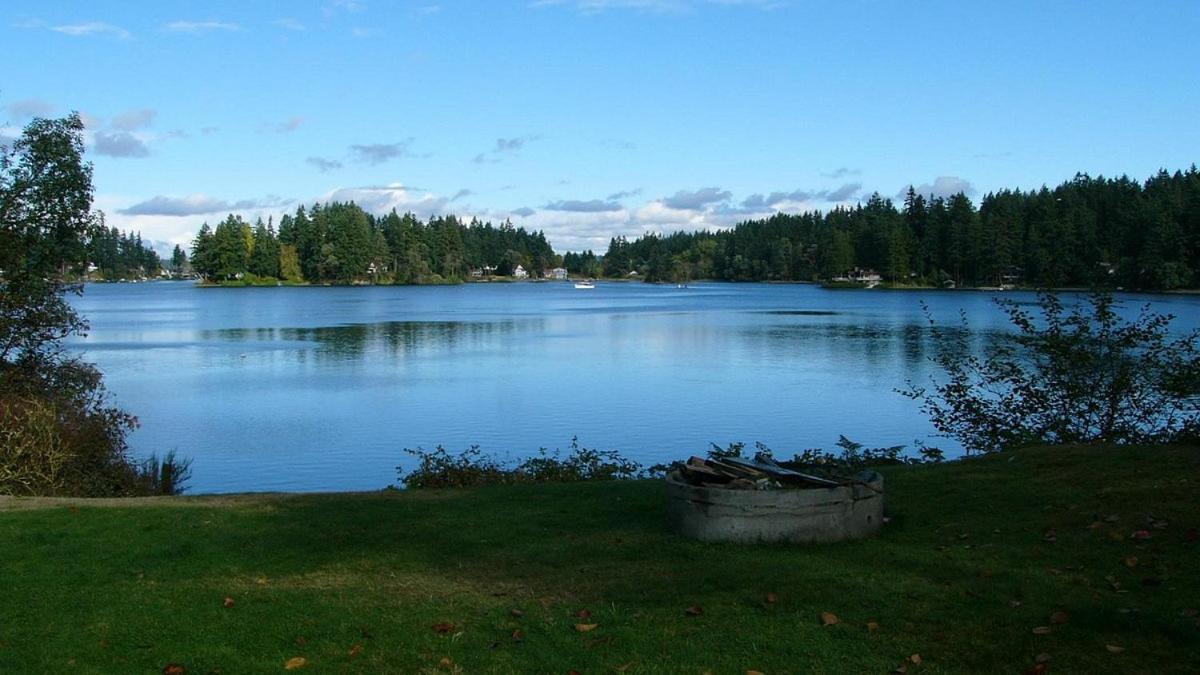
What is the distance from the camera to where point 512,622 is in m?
7.05

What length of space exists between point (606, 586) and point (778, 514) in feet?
6.74

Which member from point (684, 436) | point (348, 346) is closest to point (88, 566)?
point (684, 436)

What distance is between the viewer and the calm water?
23.7 meters

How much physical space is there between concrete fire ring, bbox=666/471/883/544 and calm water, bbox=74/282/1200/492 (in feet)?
37.3

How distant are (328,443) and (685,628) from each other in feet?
62.0

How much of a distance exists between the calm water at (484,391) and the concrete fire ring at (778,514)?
1138 centimetres

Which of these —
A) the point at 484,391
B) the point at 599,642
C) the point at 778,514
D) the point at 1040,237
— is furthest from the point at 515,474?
the point at 1040,237

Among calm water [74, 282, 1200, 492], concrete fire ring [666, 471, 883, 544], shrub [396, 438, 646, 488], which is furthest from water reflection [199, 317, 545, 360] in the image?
concrete fire ring [666, 471, 883, 544]

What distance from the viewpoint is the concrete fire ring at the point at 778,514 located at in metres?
9.17

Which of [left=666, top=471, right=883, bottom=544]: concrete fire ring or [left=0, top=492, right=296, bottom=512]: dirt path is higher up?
[left=666, top=471, right=883, bottom=544]: concrete fire ring

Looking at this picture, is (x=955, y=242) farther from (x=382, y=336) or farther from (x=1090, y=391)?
(x=1090, y=391)

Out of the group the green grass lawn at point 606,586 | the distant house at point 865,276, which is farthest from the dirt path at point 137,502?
the distant house at point 865,276

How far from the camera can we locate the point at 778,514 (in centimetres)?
916

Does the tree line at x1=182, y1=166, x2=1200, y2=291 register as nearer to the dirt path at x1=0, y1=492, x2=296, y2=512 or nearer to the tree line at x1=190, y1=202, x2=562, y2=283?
the tree line at x1=190, y1=202, x2=562, y2=283
